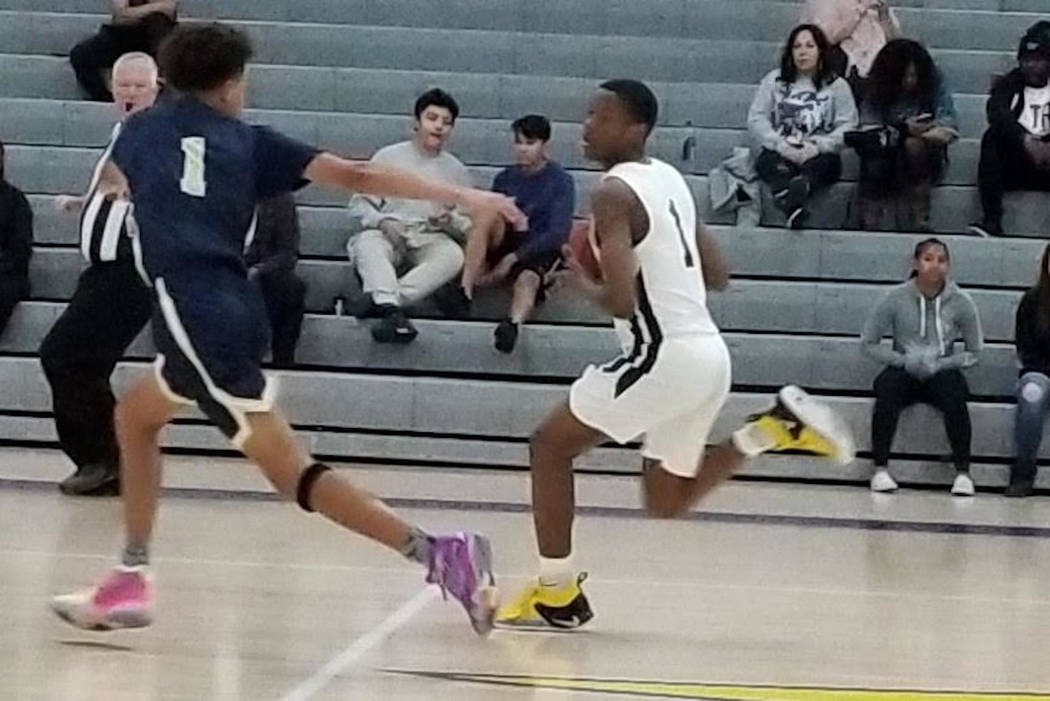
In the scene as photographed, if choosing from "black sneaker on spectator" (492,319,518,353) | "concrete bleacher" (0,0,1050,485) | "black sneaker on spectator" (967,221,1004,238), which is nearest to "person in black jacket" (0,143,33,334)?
"concrete bleacher" (0,0,1050,485)

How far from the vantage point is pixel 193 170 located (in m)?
5.82

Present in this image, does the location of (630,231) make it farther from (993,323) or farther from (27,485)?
(993,323)

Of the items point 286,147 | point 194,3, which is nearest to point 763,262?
point 194,3

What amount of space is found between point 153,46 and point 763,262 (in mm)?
4021

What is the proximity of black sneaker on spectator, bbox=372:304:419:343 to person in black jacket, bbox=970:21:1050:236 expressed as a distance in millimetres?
3389

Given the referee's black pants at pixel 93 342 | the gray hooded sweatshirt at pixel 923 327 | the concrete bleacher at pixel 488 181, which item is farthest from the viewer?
the concrete bleacher at pixel 488 181

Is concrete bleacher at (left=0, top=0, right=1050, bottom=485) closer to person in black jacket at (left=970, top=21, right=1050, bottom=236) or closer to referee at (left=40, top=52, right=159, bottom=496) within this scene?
person in black jacket at (left=970, top=21, right=1050, bottom=236)

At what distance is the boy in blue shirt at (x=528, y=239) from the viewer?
11758 millimetres

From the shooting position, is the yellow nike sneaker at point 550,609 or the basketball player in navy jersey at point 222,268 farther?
the yellow nike sneaker at point 550,609

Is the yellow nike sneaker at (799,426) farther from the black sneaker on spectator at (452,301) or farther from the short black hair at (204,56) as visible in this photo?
the black sneaker on spectator at (452,301)

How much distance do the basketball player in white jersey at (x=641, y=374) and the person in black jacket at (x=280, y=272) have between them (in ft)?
17.6

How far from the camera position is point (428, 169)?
12.2m

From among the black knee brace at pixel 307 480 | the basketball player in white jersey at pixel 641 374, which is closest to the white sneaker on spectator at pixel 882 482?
the basketball player in white jersey at pixel 641 374

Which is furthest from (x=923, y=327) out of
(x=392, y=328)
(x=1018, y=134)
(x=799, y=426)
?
(x=799, y=426)
